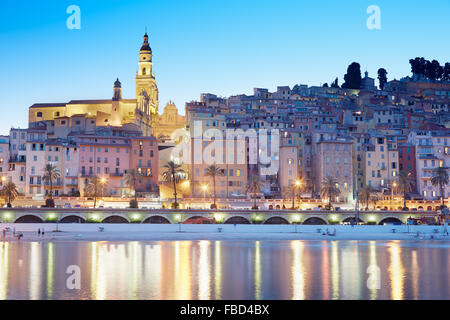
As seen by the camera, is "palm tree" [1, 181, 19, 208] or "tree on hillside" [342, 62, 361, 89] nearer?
"palm tree" [1, 181, 19, 208]

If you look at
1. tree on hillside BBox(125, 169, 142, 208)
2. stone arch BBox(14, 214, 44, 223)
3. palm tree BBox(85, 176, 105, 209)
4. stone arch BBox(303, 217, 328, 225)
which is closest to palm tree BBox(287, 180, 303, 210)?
stone arch BBox(303, 217, 328, 225)

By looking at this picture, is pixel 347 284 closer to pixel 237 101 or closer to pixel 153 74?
pixel 237 101

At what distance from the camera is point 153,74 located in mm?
169625

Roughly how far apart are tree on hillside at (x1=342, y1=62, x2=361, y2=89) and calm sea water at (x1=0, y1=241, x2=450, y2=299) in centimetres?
13394

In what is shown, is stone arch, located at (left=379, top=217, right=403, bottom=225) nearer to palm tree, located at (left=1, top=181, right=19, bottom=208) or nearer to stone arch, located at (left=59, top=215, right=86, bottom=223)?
stone arch, located at (left=59, top=215, right=86, bottom=223)

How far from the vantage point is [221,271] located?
1702 inches

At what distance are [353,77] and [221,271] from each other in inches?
6481

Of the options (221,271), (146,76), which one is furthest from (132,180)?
(146,76)

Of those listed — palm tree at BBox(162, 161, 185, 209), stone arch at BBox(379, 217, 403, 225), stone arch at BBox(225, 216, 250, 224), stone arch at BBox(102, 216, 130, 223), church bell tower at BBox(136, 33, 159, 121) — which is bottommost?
stone arch at BBox(379, 217, 403, 225)

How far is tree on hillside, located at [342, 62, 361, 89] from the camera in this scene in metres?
193

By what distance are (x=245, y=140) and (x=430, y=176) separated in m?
37.6

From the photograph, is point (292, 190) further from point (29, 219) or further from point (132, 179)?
point (29, 219)

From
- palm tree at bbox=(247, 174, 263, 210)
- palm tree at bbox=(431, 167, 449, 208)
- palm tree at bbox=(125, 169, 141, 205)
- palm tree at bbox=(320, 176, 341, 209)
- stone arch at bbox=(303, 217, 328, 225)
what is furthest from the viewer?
palm tree at bbox=(125, 169, 141, 205)
